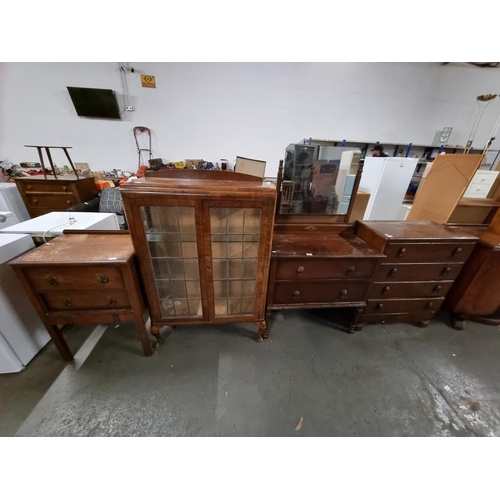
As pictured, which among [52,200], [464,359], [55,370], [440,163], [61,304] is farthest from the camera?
[52,200]

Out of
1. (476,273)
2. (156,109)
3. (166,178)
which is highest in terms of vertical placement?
(156,109)

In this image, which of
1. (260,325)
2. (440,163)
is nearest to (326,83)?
(440,163)

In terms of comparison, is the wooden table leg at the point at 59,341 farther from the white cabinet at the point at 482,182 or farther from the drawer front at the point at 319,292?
the white cabinet at the point at 482,182

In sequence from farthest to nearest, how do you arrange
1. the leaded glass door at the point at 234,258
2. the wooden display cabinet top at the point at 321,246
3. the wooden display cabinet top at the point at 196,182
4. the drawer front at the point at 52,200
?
the drawer front at the point at 52,200 < the wooden display cabinet top at the point at 321,246 < the leaded glass door at the point at 234,258 < the wooden display cabinet top at the point at 196,182

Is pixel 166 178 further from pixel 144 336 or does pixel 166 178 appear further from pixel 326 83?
pixel 326 83

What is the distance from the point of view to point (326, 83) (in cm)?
330

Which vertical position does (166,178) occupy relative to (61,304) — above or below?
above

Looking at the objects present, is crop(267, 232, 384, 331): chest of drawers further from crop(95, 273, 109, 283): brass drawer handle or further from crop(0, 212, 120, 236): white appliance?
crop(0, 212, 120, 236): white appliance

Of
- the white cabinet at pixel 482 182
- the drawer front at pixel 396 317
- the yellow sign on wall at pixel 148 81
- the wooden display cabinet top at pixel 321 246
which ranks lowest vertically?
the drawer front at pixel 396 317

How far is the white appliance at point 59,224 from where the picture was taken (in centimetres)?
139

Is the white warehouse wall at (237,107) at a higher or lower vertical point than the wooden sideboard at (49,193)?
higher

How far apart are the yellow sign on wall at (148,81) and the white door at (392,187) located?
3.76 m

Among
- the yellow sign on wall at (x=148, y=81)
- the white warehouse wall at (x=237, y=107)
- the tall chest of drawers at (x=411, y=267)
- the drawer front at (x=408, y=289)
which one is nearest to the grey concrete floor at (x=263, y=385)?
the tall chest of drawers at (x=411, y=267)
